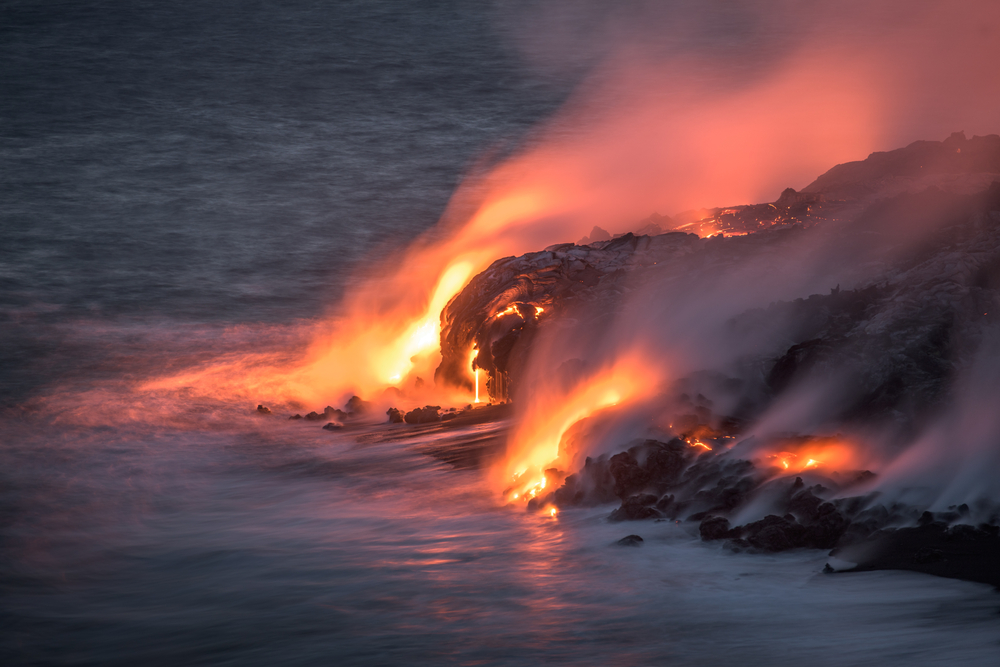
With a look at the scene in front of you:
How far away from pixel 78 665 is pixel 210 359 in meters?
12.3

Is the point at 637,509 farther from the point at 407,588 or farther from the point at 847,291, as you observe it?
the point at 847,291

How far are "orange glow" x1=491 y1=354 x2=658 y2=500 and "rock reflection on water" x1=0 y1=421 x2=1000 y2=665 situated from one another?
1.65ft

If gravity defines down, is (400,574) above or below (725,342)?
below

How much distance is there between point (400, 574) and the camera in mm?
8945

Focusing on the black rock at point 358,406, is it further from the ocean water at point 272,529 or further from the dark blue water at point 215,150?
the dark blue water at point 215,150

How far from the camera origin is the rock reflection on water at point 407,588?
23.6ft

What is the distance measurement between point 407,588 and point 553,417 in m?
3.95

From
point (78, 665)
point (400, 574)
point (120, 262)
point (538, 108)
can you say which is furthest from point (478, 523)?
point (538, 108)

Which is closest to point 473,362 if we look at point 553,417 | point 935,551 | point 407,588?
point 553,417

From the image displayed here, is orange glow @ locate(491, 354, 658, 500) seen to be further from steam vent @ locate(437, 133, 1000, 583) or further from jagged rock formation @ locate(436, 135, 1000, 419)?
jagged rock formation @ locate(436, 135, 1000, 419)

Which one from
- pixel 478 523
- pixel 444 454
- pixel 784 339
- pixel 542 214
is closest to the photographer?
pixel 478 523

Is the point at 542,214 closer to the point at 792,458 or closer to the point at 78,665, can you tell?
the point at 792,458

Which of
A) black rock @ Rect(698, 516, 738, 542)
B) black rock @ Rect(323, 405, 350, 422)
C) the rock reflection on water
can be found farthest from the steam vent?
black rock @ Rect(323, 405, 350, 422)

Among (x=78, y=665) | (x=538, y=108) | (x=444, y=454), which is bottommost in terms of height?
(x=78, y=665)
